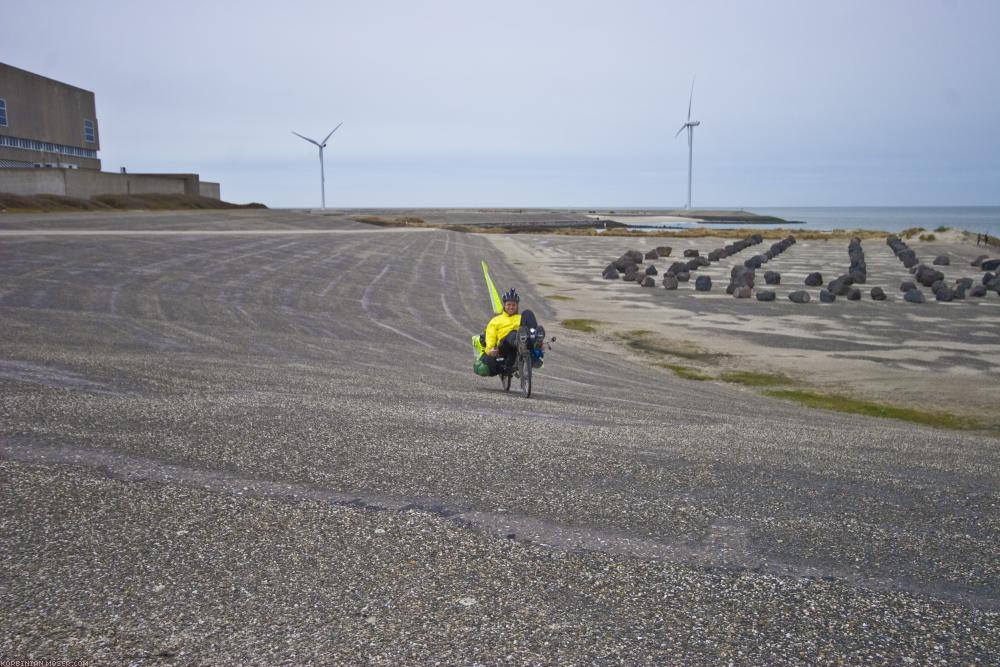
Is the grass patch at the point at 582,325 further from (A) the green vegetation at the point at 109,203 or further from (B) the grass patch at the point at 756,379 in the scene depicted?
(A) the green vegetation at the point at 109,203

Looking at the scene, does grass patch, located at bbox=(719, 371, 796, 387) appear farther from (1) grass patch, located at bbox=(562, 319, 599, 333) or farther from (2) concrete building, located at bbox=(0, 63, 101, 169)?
(2) concrete building, located at bbox=(0, 63, 101, 169)

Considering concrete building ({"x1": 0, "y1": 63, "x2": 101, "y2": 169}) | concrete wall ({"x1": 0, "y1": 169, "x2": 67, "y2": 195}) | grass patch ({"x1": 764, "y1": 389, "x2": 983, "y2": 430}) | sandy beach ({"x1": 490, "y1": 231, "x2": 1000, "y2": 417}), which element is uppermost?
concrete building ({"x1": 0, "y1": 63, "x2": 101, "y2": 169})

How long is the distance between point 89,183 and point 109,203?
2518mm

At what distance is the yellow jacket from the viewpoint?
42.8 feet

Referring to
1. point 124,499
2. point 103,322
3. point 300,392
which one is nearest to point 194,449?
point 124,499

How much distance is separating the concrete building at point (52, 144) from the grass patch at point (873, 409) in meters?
64.1

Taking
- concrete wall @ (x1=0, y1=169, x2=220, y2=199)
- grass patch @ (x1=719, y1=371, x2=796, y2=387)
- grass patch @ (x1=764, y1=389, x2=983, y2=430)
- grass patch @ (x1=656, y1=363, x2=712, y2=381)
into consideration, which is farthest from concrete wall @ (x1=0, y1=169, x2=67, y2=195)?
grass patch @ (x1=764, y1=389, x2=983, y2=430)

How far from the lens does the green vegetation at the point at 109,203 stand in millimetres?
60562

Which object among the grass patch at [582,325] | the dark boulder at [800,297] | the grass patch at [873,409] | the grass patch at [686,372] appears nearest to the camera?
the grass patch at [873,409]

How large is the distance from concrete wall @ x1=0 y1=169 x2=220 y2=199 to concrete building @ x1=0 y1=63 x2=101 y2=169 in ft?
13.9

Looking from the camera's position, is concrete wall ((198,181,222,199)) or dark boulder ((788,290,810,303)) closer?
dark boulder ((788,290,810,303))

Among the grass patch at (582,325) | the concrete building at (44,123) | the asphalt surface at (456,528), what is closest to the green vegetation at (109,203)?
the concrete building at (44,123)

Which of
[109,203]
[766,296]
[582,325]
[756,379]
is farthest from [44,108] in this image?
[756,379]

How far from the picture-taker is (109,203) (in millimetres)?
74312
